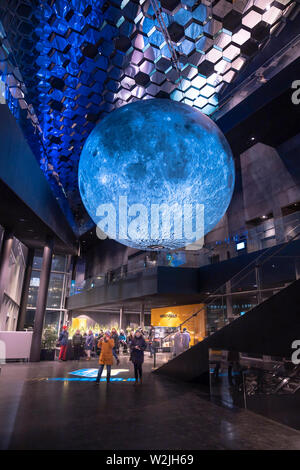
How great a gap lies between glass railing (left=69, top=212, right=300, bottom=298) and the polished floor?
17.8 ft

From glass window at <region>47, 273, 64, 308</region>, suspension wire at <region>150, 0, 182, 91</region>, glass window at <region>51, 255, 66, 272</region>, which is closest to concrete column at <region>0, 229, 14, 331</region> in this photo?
suspension wire at <region>150, 0, 182, 91</region>

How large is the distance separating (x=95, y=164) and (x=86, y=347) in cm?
1361

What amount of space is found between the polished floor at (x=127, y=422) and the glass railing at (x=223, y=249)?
5434 millimetres

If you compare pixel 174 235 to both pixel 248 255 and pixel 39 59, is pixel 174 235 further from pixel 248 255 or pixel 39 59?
pixel 248 255

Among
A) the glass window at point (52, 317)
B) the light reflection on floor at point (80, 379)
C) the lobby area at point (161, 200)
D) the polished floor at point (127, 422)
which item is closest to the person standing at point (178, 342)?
the lobby area at point (161, 200)

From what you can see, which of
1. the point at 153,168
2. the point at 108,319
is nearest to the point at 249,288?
the point at 153,168

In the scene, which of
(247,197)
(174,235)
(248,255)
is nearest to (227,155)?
(174,235)

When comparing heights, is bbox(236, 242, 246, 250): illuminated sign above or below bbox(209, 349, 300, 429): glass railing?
above

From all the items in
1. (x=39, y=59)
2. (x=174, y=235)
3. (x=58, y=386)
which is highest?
(x=39, y=59)

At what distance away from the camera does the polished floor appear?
355cm

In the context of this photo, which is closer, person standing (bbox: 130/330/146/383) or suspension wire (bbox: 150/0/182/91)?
suspension wire (bbox: 150/0/182/91)

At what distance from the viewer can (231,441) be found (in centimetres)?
370

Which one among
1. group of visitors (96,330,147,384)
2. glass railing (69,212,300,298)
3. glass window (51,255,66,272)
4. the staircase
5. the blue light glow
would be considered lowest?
group of visitors (96,330,147,384)

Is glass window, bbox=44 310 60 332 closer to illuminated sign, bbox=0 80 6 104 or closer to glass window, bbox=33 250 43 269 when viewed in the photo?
glass window, bbox=33 250 43 269
